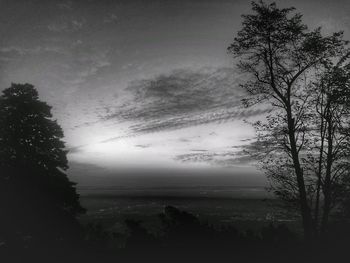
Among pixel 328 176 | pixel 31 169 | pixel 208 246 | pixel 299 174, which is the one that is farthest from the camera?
pixel 31 169

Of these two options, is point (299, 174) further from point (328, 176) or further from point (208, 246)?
point (208, 246)

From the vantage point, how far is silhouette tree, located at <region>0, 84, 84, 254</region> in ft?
54.5

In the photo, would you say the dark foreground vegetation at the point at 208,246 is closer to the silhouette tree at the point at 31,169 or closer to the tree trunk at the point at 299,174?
the tree trunk at the point at 299,174

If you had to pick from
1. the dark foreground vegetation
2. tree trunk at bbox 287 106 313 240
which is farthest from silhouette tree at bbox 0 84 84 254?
tree trunk at bbox 287 106 313 240

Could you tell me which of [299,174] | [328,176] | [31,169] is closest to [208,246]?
[299,174]

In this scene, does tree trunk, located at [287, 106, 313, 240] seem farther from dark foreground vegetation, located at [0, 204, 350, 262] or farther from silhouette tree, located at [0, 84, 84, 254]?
silhouette tree, located at [0, 84, 84, 254]

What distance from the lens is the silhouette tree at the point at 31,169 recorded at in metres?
16.6

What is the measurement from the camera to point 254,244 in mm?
11188

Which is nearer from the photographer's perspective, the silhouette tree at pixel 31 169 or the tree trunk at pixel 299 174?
the tree trunk at pixel 299 174

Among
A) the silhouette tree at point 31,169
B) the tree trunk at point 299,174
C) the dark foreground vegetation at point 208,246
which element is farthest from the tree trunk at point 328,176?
the silhouette tree at point 31,169

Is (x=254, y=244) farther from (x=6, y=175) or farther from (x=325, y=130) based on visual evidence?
(x=6, y=175)

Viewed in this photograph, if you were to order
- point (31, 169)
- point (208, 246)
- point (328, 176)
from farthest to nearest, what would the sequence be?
point (31, 169) < point (328, 176) < point (208, 246)

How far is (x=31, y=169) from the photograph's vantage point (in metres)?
17.5

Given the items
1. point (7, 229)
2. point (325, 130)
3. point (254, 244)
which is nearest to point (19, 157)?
point (7, 229)
